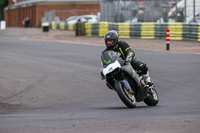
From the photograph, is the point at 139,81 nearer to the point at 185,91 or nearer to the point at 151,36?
the point at 185,91

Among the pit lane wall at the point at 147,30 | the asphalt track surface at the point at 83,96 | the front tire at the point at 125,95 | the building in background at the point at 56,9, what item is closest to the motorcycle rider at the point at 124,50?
the front tire at the point at 125,95

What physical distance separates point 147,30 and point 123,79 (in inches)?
956

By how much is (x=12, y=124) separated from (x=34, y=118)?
948mm

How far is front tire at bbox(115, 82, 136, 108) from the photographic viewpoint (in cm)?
964

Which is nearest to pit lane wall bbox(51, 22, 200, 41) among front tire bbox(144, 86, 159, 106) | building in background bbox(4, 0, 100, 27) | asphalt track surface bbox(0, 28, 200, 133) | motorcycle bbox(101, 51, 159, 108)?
asphalt track surface bbox(0, 28, 200, 133)

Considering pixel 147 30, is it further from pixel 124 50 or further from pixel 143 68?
pixel 124 50

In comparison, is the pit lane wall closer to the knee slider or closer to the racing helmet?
the knee slider

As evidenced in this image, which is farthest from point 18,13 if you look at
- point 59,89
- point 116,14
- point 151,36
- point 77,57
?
point 59,89

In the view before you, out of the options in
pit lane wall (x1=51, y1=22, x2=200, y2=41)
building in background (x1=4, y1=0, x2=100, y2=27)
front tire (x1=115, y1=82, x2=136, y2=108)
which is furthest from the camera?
building in background (x1=4, y1=0, x2=100, y2=27)

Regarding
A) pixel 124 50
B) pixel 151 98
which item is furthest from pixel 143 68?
pixel 151 98

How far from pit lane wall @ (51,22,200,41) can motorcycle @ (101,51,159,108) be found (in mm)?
19333

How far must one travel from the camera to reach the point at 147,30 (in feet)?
111

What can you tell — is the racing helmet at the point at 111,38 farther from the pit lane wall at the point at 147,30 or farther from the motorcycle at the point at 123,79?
the pit lane wall at the point at 147,30

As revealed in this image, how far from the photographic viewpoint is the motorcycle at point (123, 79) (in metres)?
9.66
